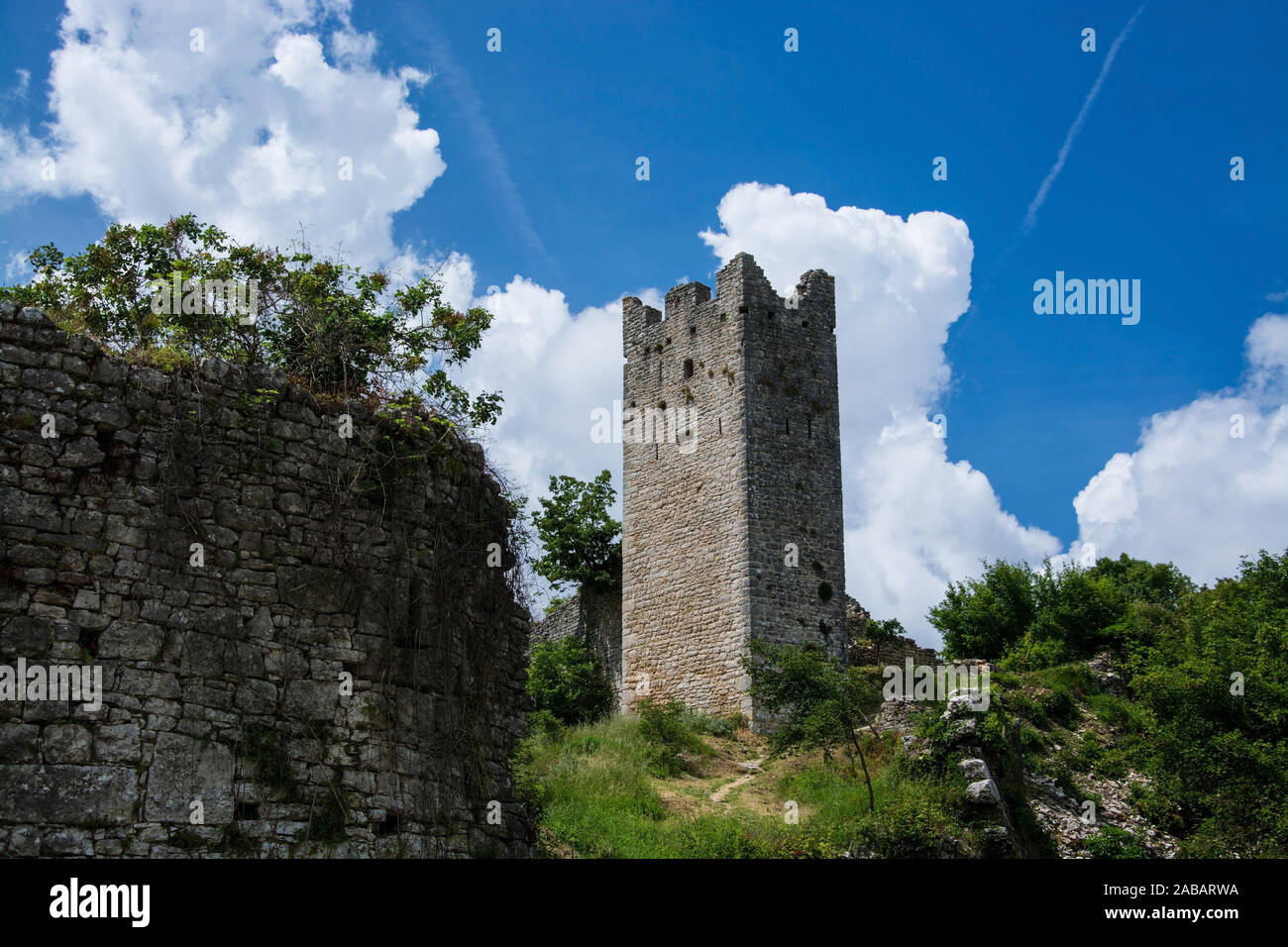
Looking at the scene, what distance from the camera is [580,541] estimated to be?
29250 millimetres

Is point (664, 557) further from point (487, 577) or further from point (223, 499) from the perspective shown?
point (223, 499)

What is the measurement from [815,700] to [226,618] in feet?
43.7

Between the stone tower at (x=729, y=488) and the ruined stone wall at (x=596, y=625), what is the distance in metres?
0.71

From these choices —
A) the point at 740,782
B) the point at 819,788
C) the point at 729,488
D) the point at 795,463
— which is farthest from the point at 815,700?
the point at 795,463

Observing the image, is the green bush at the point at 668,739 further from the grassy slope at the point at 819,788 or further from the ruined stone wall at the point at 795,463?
the ruined stone wall at the point at 795,463

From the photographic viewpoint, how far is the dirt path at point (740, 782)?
62.1 ft

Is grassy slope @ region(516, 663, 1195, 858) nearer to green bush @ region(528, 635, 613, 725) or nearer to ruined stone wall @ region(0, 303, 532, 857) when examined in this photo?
green bush @ region(528, 635, 613, 725)

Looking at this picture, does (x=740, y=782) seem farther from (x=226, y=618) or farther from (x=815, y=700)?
(x=226, y=618)
